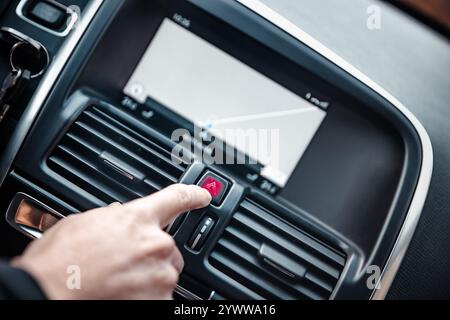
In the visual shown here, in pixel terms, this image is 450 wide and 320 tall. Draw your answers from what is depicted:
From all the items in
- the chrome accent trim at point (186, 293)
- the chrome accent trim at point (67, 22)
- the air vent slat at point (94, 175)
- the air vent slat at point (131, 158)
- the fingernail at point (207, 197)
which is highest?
the chrome accent trim at point (67, 22)

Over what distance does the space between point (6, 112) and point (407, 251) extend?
0.86 meters

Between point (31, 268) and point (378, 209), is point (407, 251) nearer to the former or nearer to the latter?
point (378, 209)

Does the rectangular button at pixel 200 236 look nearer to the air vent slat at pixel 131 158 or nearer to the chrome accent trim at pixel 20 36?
the air vent slat at pixel 131 158

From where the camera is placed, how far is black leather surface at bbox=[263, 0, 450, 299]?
96 cm

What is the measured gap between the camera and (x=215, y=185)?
0.96m

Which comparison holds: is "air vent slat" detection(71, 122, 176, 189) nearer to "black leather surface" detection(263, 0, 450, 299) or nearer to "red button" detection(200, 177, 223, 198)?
"red button" detection(200, 177, 223, 198)

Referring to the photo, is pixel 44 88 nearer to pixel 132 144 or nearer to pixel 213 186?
pixel 132 144

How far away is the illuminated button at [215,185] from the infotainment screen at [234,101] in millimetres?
89

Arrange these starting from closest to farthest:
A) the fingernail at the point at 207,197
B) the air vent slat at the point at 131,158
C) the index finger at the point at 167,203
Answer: the index finger at the point at 167,203 → the fingernail at the point at 207,197 → the air vent slat at the point at 131,158

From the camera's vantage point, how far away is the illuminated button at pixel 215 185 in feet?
3.11

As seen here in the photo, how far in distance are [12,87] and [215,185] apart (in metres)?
0.46

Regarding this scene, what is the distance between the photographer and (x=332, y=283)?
3.11 ft

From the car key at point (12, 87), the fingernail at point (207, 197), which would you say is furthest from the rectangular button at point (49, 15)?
the fingernail at point (207, 197)
